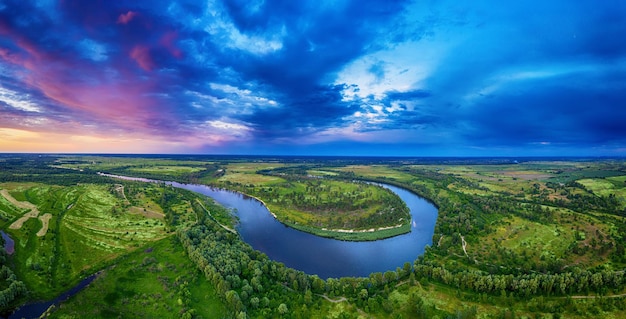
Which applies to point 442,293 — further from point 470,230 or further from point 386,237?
point 470,230

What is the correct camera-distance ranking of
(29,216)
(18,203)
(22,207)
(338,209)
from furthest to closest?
1. (338,209)
2. (18,203)
3. (22,207)
4. (29,216)

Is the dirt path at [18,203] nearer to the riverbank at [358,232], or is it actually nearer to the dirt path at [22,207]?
the dirt path at [22,207]

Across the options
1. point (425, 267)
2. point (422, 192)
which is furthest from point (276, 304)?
point (422, 192)

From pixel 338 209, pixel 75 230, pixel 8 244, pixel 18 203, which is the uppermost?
pixel 18 203

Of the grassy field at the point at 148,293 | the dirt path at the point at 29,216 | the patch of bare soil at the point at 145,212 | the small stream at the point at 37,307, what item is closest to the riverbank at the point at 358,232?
the grassy field at the point at 148,293

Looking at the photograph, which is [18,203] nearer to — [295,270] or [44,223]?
[44,223]

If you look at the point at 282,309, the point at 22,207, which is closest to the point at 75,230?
the point at 22,207
